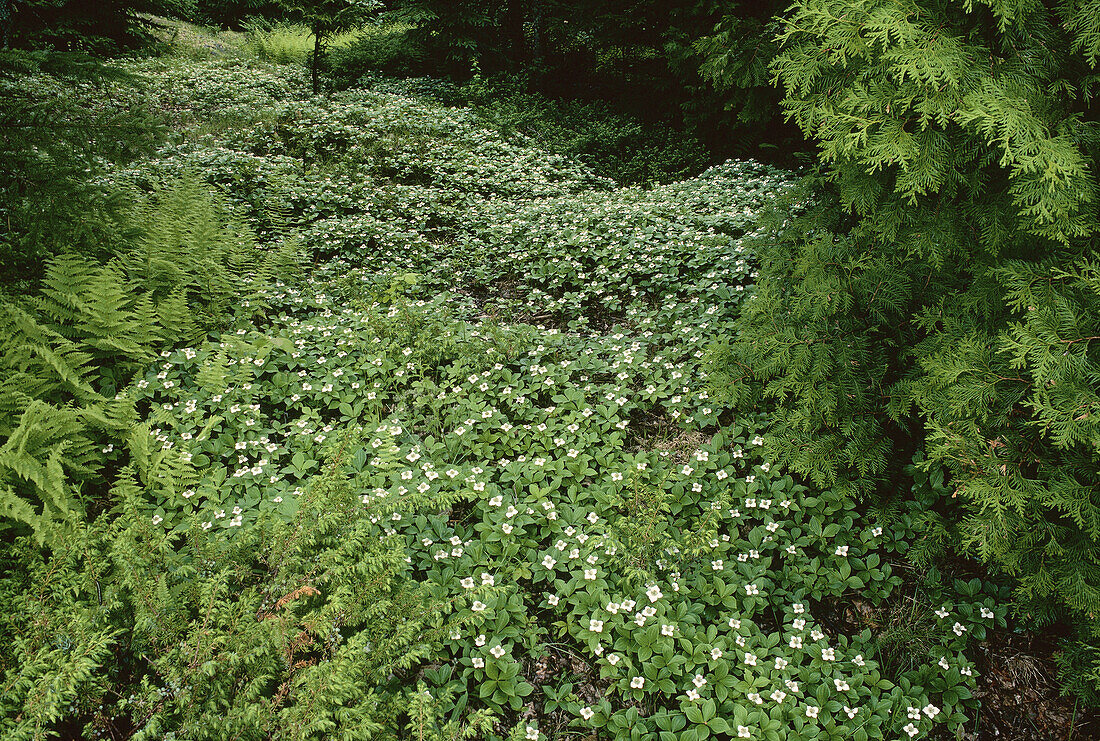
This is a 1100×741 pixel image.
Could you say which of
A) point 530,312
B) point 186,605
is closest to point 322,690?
point 186,605

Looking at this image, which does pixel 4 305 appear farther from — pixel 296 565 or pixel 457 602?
pixel 457 602

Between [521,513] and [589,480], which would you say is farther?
[589,480]

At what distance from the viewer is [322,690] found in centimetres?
207

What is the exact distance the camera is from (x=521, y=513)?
11.7ft

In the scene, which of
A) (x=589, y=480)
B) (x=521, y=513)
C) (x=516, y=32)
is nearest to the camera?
(x=521, y=513)

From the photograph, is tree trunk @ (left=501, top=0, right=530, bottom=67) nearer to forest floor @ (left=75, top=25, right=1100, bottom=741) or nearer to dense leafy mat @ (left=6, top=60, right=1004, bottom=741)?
forest floor @ (left=75, top=25, right=1100, bottom=741)

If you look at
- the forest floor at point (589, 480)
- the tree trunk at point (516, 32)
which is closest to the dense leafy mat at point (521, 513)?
the forest floor at point (589, 480)

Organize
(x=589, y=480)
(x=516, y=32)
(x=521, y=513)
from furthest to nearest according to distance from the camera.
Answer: (x=516, y=32)
(x=589, y=480)
(x=521, y=513)

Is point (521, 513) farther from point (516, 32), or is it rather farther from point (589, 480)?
point (516, 32)

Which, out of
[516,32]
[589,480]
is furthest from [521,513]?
[516,32]

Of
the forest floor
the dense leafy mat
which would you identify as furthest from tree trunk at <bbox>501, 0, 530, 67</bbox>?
the dense leafy mat

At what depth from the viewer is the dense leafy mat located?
2.61m

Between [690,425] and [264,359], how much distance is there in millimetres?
3688

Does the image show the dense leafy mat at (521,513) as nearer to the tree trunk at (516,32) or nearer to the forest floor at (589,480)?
the forest floor at (589,480)
